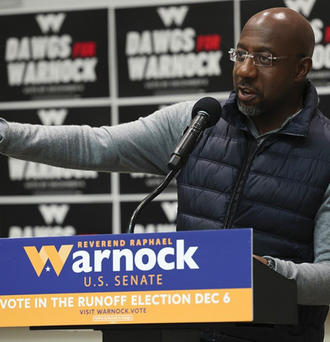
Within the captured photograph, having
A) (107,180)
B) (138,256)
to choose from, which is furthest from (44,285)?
(107,180)

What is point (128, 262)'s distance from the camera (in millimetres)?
1318

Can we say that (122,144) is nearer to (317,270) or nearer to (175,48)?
(317,270)

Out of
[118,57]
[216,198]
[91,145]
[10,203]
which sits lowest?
[10,203]

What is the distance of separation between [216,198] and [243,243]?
602 mm

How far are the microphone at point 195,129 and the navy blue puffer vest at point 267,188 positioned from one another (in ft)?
0.78

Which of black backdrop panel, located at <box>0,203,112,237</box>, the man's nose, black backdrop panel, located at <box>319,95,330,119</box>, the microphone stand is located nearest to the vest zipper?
the man's nose

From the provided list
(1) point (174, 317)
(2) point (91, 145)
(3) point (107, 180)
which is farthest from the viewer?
(3) point (107, 180)

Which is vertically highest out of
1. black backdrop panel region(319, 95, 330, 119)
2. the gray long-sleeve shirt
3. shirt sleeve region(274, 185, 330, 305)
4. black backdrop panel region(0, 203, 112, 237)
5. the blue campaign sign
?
black backdrop panel region(319, 95, 330, 119)

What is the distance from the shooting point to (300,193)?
183cm

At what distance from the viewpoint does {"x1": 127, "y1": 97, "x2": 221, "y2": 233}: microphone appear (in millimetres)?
1506

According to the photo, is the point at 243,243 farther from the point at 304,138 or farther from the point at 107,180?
the point at 107,180

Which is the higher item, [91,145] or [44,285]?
[91,145]

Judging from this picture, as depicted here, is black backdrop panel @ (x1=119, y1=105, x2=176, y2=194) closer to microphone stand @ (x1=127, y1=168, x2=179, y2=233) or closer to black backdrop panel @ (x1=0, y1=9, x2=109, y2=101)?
black backdrop panel @ (x1=0, y1=9, x2=109, y2=101)

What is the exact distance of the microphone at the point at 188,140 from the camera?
4.94ft
